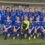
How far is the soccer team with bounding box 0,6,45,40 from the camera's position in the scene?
9117 millimetres

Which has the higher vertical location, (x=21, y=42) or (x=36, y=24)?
(x=36, y=24)

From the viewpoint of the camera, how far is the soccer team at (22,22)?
9.12m

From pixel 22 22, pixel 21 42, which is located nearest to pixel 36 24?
pixel 22 22

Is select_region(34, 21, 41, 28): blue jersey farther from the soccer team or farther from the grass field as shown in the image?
the grass field

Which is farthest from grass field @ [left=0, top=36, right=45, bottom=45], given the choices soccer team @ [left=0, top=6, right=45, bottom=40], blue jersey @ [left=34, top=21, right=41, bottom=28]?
blue jersey @ [left=34, top=21, right=41, bottom=28]

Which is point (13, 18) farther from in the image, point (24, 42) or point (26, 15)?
point (24, 42)

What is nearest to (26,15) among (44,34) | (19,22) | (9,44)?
(19,22)

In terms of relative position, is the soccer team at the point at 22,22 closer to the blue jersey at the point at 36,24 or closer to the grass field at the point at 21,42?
the blue jersey at the point at 36,24

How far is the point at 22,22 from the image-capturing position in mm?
9281

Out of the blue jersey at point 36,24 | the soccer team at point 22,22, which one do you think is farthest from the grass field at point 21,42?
the blue jersey at point 36,24

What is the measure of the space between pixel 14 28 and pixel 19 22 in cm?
33

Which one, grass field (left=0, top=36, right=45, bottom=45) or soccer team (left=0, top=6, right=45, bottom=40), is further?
soccer team (left=0, top=6, right=45, bottom=40)

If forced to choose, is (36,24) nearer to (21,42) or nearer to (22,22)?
(22,22)

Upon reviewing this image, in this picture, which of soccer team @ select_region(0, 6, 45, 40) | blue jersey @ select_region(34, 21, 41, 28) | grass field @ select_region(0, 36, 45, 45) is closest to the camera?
grass field @ select_region(0, 36, 45, 45)
